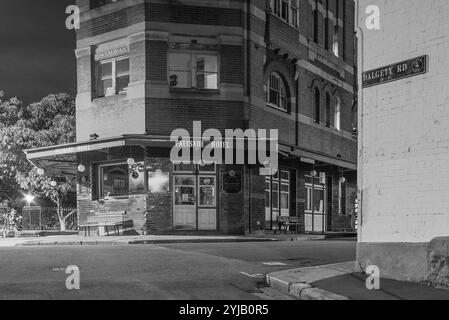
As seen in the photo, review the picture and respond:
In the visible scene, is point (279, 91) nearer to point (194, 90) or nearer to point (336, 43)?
point (194, 90)

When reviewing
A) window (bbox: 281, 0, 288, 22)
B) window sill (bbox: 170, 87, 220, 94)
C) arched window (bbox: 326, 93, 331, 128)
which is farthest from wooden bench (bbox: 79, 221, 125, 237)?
arched window (bbox: 326, 93, 331, 128)

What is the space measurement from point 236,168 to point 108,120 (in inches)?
207

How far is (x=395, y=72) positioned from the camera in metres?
9.23

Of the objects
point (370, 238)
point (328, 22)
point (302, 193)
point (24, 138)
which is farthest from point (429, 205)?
point (24, 138)

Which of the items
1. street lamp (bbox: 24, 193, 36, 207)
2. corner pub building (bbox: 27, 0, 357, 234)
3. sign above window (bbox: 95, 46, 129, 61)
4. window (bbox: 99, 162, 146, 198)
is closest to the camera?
corner pub building (bbox: 27, 0, 357, 234)

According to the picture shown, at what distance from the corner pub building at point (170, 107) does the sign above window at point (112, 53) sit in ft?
0.13

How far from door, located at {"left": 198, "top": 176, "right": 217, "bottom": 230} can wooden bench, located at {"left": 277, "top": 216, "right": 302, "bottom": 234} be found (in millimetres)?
3115

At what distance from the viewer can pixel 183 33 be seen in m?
21.5

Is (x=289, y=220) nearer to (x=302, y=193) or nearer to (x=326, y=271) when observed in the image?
(x=302, y=193)

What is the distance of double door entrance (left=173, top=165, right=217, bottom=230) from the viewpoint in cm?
2153

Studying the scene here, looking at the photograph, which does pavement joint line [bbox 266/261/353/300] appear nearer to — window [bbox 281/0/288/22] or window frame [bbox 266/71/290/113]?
window frame [bbox 266/71/290/113]

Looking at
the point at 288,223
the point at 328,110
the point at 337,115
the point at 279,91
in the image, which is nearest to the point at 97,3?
the point at 279,91

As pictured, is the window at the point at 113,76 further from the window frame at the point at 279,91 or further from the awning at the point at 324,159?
the awning at the point at 324,159

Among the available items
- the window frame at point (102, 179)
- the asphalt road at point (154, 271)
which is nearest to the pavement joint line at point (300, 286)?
the asphalt road at point (154, 271)
